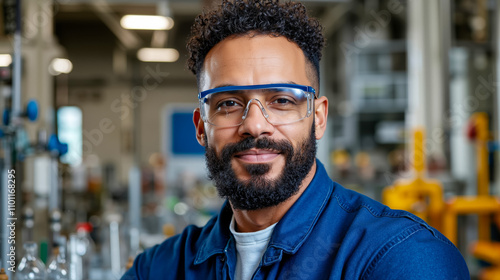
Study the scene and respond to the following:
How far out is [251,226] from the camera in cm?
117

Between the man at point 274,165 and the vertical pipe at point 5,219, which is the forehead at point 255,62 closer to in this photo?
the man at point 274,165

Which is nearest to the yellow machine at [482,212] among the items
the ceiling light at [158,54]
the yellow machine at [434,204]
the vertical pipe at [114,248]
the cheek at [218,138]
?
the yellow machine at [434,204]

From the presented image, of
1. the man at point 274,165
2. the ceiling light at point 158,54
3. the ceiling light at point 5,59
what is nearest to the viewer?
the man at point 274,165

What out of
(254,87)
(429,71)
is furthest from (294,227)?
(429,71)

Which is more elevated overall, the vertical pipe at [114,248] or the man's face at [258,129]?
the man's face at [258,129]

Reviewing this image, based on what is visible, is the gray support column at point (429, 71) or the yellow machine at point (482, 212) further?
the gray support column at point (429, 71)

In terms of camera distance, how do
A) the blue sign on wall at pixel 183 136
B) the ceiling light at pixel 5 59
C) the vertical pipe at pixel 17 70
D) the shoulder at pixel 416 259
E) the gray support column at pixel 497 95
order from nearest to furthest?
1. the shoulder at pixel 416 259
2. the vertical pipe at pixel 17 70
3. the ceiling light at pixel 5 59
4. the gray support column at pixel 497 95
5. the blue sign on wall at pixel 183 136

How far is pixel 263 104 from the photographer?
1.08m

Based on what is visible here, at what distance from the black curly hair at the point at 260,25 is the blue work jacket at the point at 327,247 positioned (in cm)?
29

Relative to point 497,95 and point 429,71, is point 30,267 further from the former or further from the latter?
point 497,95

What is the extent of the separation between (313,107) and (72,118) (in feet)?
25.5

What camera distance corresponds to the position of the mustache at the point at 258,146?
1.06m

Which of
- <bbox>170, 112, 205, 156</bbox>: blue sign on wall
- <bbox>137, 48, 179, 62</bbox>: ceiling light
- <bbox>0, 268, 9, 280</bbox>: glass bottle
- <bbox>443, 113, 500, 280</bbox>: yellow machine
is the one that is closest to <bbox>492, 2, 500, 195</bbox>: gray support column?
<bbox>443, 113, 500, 280</bbox>: yellow machine

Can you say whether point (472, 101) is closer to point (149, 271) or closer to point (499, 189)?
point (499, 189)
